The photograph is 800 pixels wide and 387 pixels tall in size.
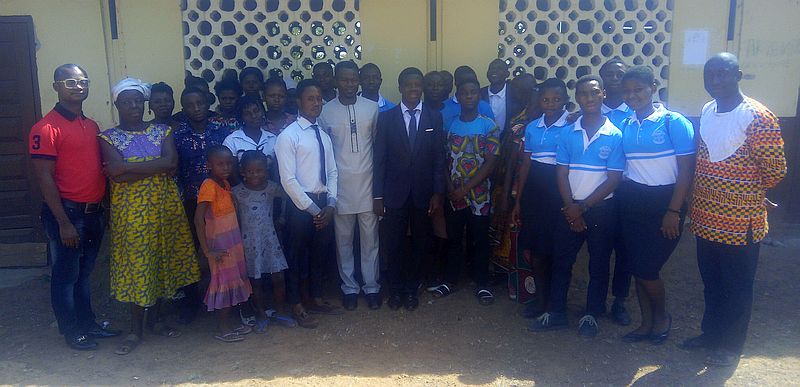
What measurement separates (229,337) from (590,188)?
2.58m

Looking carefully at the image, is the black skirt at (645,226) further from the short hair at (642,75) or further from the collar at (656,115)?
the short hair at (642,75)

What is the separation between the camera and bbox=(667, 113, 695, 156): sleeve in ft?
11.5

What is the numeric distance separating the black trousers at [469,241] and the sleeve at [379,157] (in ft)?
1.88

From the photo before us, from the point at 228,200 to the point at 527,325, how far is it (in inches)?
88.4

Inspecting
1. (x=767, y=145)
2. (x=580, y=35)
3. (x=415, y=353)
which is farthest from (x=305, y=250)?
(x=580, y=35)

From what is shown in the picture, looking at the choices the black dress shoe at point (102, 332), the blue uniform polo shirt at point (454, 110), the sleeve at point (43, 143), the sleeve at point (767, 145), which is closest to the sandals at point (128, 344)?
the black dress shoe at point (102, 332)

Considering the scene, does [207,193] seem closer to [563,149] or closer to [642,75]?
[563,149]

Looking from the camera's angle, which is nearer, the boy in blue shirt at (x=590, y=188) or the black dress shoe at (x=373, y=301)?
the boy in blue shirt at (x=590, y=188)

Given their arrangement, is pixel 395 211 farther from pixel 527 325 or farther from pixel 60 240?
pixel 60 240

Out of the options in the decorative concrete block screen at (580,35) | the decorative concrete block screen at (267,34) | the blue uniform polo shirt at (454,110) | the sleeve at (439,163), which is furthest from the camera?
the decorative concrete block screen at (580,35)

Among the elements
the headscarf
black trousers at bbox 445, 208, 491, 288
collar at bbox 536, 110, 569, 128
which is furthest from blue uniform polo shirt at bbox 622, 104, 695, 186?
the headscarf

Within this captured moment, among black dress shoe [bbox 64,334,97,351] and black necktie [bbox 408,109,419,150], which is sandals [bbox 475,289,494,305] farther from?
black dress shoe [bbox 64,334,97,351]

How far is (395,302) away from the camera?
4.57 meters

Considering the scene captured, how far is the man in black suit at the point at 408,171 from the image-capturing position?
4.25 m
